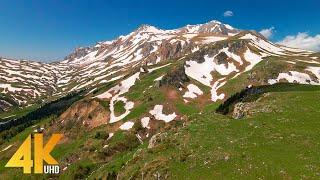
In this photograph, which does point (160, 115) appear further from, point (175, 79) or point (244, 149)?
point (244, 149)

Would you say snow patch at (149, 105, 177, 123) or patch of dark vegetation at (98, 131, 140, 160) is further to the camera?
snow patch at (149, 105, 177, 123)

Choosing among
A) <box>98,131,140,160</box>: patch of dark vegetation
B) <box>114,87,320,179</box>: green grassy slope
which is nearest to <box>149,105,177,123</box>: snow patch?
<box>98,131,140,160</box>: patch of dark vegetation

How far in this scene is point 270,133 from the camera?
57.8 metres

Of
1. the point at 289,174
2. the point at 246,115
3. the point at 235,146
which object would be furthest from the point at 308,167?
the point at 246,115

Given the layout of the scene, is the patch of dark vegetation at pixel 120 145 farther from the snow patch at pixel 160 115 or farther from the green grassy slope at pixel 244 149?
the green grassy slope at pixel 244 149

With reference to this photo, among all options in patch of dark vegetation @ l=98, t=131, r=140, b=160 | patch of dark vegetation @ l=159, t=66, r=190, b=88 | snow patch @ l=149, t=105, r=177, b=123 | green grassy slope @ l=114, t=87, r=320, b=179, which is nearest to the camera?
green grassy slope @ l=114, t=87, r=320, b=179

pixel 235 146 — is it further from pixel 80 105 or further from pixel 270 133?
pixel 80 105

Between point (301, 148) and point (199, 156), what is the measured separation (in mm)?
13365

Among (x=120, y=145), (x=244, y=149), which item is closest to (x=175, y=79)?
(x=120, y=145)

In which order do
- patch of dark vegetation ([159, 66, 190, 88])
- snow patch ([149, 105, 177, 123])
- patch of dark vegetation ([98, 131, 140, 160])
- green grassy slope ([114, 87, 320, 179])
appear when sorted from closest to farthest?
green grassy slope ([114, 87, 320, 179]), patch of dark vegetation ([98, 131, 140, 160]), snow patch ([149, 105, 177, 123]), patch of dark vegetation ([159, 66, 190, 88])

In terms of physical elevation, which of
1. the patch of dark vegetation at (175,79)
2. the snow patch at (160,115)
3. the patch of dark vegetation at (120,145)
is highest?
the patch of dark vegetation at (175,79)

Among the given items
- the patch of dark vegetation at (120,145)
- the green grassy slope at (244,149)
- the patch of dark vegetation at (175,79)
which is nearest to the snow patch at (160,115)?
the patch of dark vegetation at (120,145)

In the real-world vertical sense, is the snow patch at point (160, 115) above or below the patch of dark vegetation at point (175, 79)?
below

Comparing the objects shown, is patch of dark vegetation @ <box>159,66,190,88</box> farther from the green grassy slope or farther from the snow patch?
the green grassy slope
